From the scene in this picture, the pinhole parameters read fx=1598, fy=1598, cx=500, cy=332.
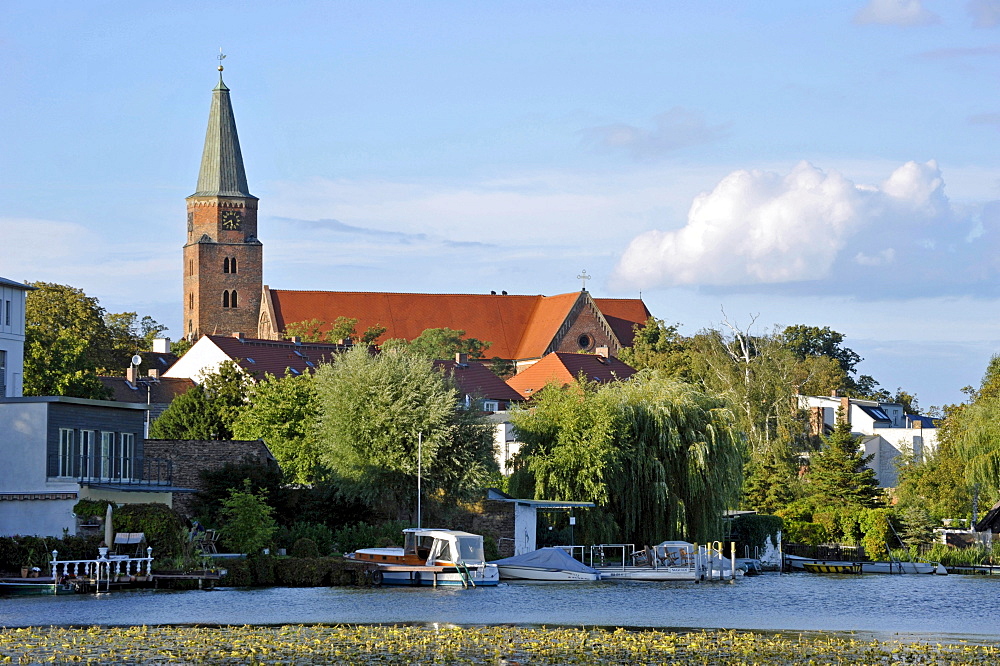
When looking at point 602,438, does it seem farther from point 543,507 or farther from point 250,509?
point 250,509

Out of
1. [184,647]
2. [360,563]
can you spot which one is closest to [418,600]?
[360,563]

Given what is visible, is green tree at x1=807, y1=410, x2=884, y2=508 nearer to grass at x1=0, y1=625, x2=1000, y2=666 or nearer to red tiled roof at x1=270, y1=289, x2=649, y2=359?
grass at x1=0, y1=625, x2=1000, y2=666

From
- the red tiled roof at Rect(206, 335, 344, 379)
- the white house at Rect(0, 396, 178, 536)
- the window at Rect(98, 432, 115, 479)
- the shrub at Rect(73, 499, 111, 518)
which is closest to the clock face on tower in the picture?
the red tiled roof at Rect(206, 335, 344, 379)

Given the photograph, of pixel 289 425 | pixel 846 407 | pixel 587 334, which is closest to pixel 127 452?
pixel 289 425

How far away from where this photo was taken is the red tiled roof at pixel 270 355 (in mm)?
99375

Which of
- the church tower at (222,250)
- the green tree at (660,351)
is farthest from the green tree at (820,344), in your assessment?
the church tower at (222,250)

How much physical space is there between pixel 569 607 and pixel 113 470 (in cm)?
1779

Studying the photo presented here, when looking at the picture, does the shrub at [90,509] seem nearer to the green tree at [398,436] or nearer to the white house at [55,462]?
the white house at [55,462]

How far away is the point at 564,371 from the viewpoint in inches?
4267

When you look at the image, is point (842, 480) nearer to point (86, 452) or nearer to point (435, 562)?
point (435, 562)

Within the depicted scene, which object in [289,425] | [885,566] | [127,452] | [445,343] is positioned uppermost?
[445,343]

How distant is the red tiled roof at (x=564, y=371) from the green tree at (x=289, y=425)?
4189 cm

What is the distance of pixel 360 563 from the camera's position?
46.5 meters

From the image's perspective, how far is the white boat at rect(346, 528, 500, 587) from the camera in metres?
46.4
